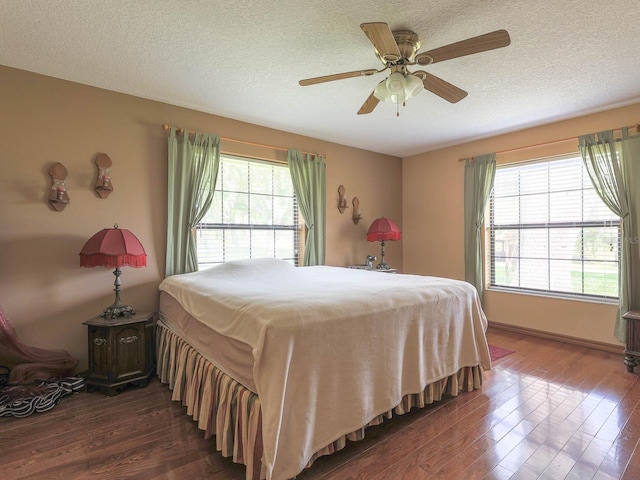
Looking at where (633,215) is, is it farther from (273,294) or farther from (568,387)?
(273,294)

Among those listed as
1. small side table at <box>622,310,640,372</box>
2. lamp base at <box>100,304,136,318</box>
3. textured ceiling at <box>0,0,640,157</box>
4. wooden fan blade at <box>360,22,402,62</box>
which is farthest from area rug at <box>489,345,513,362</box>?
lamp base at <box>100,304,136,318</box>

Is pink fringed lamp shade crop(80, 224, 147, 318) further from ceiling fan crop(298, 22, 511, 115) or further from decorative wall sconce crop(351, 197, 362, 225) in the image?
decorative wall sconce crop(351, 197, 362, 225)

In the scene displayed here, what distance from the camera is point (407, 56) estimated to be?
A: 7.02 feet

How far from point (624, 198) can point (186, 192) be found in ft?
14.1

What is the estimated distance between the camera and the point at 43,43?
213 centimetres

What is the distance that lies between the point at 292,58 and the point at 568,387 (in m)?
3.30

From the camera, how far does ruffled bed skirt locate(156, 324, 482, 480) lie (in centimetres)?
153

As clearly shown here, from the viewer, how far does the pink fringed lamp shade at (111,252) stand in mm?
2379

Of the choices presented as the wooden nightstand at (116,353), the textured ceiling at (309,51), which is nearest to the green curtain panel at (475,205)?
the textured ceiling at (309,51)

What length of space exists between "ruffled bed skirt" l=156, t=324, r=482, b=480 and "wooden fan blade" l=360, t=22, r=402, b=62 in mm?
1892

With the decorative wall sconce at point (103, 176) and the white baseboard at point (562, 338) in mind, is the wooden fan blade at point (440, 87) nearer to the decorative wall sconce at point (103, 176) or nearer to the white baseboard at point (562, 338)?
the decorative wall sconce at point (103, 176)

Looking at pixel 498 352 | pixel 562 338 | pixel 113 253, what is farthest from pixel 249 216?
pixel 562 338

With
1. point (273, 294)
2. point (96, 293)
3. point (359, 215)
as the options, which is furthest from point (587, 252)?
point (96, 293)

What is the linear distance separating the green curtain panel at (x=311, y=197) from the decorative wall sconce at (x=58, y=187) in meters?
2.19
